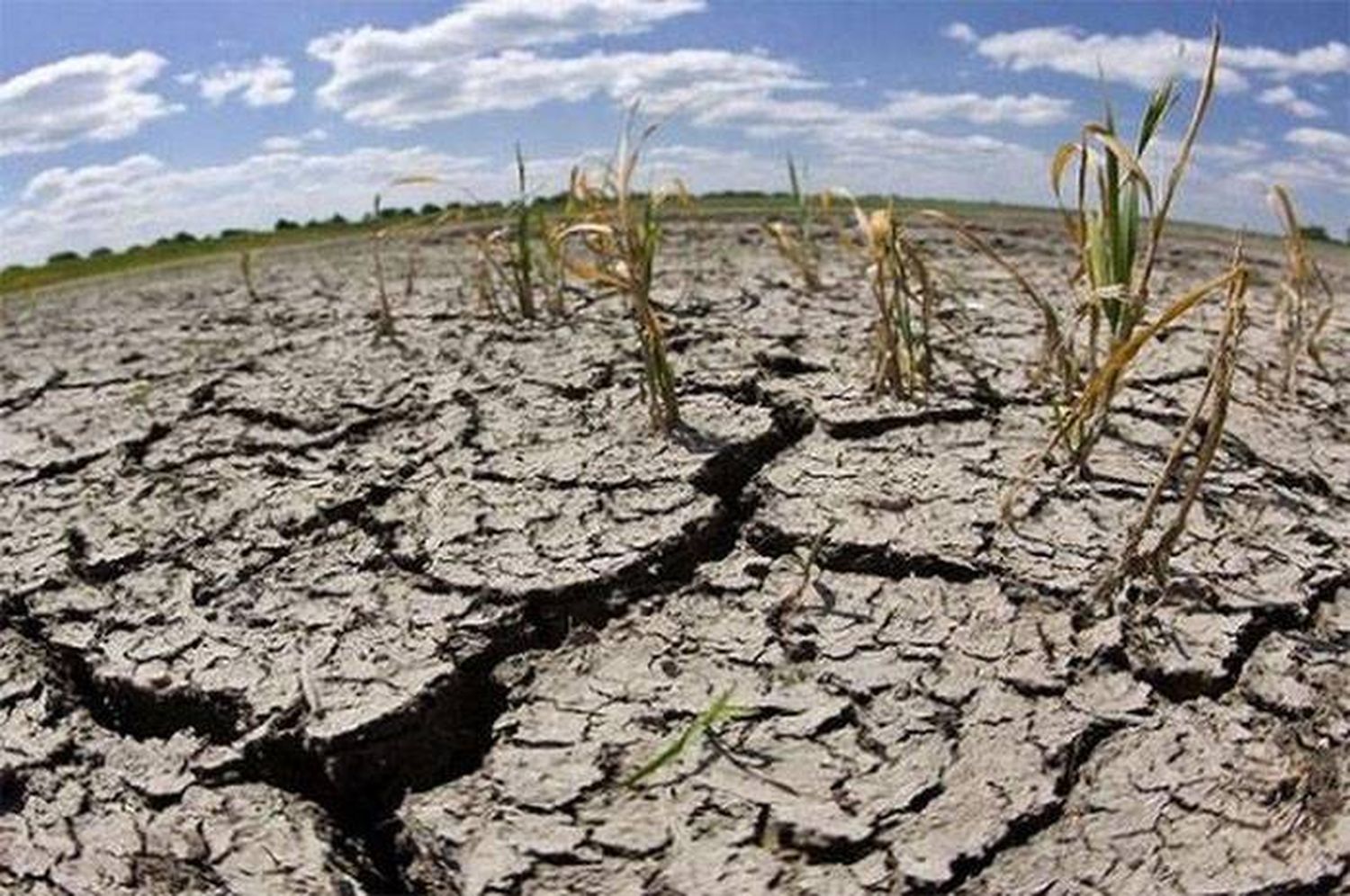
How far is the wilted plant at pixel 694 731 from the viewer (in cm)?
141

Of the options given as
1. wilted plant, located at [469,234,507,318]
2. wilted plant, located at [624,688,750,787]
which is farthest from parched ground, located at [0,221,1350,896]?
wilted plant, located at [469,234,507,318]

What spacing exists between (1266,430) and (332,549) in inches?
56.7

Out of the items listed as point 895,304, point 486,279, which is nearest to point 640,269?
point 895,304

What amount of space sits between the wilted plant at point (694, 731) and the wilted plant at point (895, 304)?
2.80 ft

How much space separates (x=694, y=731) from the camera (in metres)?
1.43

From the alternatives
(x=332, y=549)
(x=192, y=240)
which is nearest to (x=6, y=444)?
(x=332, y=549)

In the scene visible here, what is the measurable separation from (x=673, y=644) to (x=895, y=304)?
793 mm

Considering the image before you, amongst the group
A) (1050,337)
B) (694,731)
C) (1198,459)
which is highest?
(1050,337)

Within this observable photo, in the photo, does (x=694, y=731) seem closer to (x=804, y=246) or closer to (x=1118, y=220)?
(x=1118, y=220)

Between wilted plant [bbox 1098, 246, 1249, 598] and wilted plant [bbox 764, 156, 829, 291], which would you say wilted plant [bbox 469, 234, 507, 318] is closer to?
wilted plant [bbox 764, 156, 829, 291]

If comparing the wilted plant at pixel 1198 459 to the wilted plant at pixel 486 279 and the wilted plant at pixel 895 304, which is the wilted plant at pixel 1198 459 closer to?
the wilted plant at pixel 895 304

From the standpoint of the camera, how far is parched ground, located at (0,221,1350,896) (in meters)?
1.40

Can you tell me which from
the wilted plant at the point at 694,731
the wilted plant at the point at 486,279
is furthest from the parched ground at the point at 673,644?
the wilted plant at the point at 486,279

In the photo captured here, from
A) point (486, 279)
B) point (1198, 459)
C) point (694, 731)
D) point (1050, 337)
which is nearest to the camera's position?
point (694, 731)
